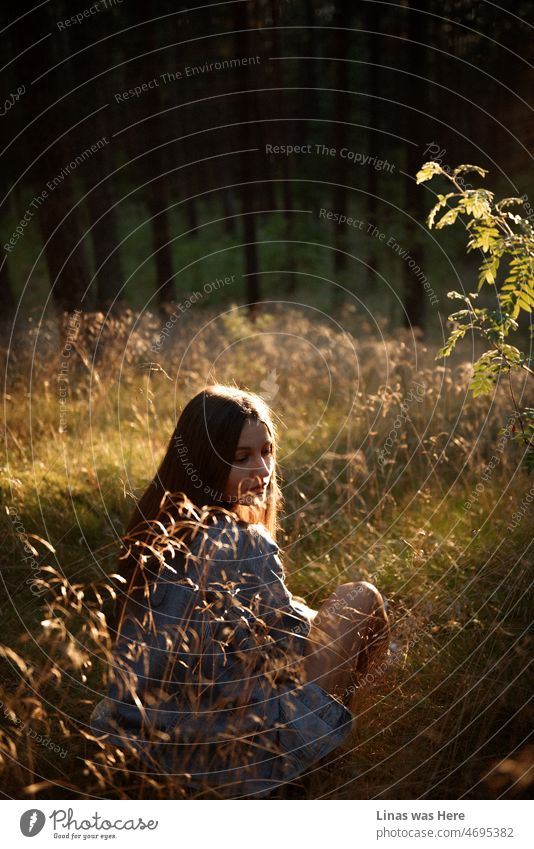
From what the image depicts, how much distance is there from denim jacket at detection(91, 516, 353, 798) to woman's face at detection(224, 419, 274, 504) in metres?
0.14

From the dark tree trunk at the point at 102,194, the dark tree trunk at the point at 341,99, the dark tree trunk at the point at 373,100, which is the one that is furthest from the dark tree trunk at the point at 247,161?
the dark tree trunk at the point at 373,100

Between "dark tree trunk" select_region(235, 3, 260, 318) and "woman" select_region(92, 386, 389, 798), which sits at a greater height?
"dark tree trunk" select_region(235, 3, 260, 318)

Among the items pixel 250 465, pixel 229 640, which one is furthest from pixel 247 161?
pixel 229 640

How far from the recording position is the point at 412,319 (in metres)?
11.5

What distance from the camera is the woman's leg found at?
3010mm

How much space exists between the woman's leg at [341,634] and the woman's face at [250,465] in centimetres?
54

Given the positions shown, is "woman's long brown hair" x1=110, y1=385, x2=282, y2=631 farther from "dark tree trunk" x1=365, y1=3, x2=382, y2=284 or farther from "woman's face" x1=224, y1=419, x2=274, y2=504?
"dark tree trunk" x1=365, y1=3, x2=382, y2=284

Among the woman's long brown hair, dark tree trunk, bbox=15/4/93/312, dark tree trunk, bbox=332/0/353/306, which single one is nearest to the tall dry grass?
the woman's long brown hair

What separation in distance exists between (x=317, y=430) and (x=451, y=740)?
3.21 meters

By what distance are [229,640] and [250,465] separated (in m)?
0.65

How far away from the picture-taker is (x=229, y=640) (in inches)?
112

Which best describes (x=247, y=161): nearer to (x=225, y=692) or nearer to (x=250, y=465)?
(x=250, y=465)

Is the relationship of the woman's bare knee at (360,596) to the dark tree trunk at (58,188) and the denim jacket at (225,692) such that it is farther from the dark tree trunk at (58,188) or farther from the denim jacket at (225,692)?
the dark tree trunk at (58,188)

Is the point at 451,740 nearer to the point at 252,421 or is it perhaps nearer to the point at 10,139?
the point at 252,421
